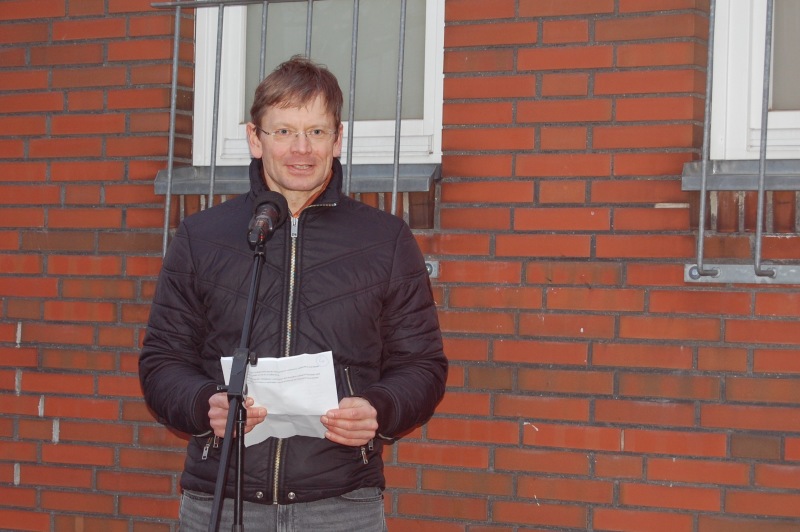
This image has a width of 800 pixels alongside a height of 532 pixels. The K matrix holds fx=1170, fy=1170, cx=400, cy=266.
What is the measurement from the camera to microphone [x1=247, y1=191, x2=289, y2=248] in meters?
2.63

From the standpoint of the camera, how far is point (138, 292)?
176 inches

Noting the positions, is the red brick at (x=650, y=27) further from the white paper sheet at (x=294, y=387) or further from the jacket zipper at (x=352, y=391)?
the white paper sheet at (x=294, y=387)

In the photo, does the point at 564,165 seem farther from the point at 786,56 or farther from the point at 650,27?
the point at 786,56

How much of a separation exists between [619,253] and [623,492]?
2.54 ft

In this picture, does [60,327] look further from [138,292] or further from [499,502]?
[499,502]

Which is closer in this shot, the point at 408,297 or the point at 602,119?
the point at 408,297

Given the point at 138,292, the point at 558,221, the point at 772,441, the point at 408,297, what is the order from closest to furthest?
the point at 408,297
the point at 772,441
the point at 558,221
the point at 138,292

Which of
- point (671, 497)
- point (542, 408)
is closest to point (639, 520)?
point (671, 497)

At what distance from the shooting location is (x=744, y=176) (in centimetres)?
369

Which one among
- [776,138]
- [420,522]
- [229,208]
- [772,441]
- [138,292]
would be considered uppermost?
[776,138]

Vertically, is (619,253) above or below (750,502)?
above

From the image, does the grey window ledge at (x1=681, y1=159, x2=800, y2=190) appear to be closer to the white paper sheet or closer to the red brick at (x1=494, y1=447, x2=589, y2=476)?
the red brick at (x1=494, y1=447, x2=589, y2=476)

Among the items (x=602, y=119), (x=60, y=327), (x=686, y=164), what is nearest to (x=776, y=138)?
(x=686, y=164)

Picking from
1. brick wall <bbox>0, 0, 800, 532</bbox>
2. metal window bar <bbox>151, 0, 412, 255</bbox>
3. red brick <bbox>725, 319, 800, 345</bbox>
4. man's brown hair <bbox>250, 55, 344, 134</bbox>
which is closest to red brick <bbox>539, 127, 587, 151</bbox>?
brick wall <bbox>0, 0, 800, 532</bbox>
